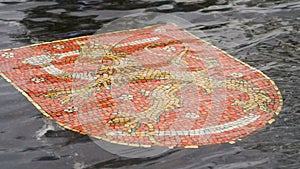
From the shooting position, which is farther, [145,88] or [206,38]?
[206,38]

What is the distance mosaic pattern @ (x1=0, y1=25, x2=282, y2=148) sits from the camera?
3.96m

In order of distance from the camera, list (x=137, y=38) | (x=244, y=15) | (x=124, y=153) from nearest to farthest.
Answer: (x=124, y=153), (x=137, y=38), (x=244, y=15)

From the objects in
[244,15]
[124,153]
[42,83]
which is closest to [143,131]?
[124,153]

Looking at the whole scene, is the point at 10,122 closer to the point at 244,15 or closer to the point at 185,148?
the point at 185,148

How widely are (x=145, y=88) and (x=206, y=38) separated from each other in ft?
4.04

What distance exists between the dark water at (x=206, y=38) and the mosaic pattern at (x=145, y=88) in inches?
4.4

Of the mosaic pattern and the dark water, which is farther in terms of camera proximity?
the mosaic pattern

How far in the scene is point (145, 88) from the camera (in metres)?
4.50

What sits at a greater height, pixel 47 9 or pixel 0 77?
pixel 47 9

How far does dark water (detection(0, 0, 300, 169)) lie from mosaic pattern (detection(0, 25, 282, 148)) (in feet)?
0.37

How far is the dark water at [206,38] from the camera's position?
142 inches

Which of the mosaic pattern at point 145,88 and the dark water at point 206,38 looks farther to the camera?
the mosaic pattern at point 145,88

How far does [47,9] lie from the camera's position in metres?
6.03

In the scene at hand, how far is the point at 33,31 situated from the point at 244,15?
7.39ft
